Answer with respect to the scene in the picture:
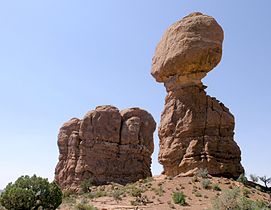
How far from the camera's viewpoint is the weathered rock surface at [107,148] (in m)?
46.1

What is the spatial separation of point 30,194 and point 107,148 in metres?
23.1

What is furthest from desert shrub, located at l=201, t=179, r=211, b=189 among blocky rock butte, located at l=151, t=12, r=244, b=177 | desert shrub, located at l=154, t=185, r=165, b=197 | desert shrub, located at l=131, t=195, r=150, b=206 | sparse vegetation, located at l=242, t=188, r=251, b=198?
desert shrub, located at l=131, t=195, r=150, b=206

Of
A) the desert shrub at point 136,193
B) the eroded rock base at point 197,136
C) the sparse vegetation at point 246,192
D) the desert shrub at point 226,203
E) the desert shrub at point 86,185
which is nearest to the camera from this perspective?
the desert shrub at point 226,203

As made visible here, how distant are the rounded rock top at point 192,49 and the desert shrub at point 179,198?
36.2ft

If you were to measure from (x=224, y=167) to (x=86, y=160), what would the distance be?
2171 cm

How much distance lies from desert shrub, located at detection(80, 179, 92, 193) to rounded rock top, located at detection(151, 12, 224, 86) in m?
16.3

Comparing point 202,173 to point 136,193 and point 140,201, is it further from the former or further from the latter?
point 140,201

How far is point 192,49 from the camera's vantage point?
31688 mm

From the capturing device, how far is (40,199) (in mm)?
24734

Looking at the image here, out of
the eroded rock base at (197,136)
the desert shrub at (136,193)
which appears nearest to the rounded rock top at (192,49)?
the eroded rock base at (197,136)

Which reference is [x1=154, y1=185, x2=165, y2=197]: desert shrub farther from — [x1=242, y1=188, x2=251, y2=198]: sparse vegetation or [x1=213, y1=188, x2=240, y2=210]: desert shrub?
[x1=213, y1=188, x2=240, y2=210]: desert shrub

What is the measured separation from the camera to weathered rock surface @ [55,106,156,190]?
46.1 metres

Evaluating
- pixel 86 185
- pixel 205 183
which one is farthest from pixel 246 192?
pixel 86 185

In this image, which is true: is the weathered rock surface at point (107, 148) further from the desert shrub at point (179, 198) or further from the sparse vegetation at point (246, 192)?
the sparse vegetation at point (246, 192)
